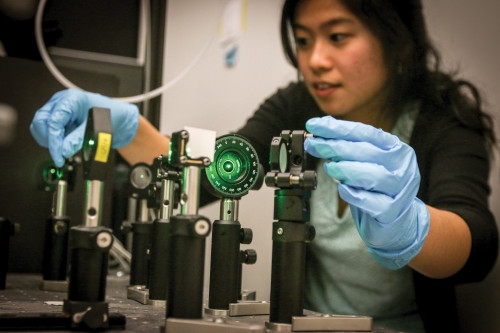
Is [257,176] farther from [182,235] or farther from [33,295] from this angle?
[33,295]

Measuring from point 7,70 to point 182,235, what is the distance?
1.20 m

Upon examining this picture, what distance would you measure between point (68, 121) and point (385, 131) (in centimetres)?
80

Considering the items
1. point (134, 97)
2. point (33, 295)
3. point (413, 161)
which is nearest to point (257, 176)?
point (413, 161)

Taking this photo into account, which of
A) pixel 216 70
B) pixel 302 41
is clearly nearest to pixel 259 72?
pixel 216 70

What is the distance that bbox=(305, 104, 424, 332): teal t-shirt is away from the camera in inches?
54.5

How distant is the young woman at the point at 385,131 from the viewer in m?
1.13

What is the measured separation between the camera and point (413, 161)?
896 mm

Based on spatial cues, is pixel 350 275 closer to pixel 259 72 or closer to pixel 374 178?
pixel 374 178

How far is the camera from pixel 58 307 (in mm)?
802

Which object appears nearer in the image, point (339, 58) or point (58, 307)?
point (58, 307)

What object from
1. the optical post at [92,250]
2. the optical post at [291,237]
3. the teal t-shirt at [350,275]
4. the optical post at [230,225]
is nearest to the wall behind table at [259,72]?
the teal t-shirt at [350,275]

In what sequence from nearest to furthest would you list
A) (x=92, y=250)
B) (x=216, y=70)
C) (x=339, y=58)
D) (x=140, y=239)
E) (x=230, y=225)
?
(x=92, y=250) < (x=230, y=225) < (x=140, y=239) < (x=339, y=58) < (x=216, y=70)

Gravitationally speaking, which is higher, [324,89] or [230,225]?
[324,89]

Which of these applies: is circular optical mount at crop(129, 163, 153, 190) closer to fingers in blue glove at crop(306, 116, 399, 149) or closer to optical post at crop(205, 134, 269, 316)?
optical post at crop(205, 134, 269, 316)
